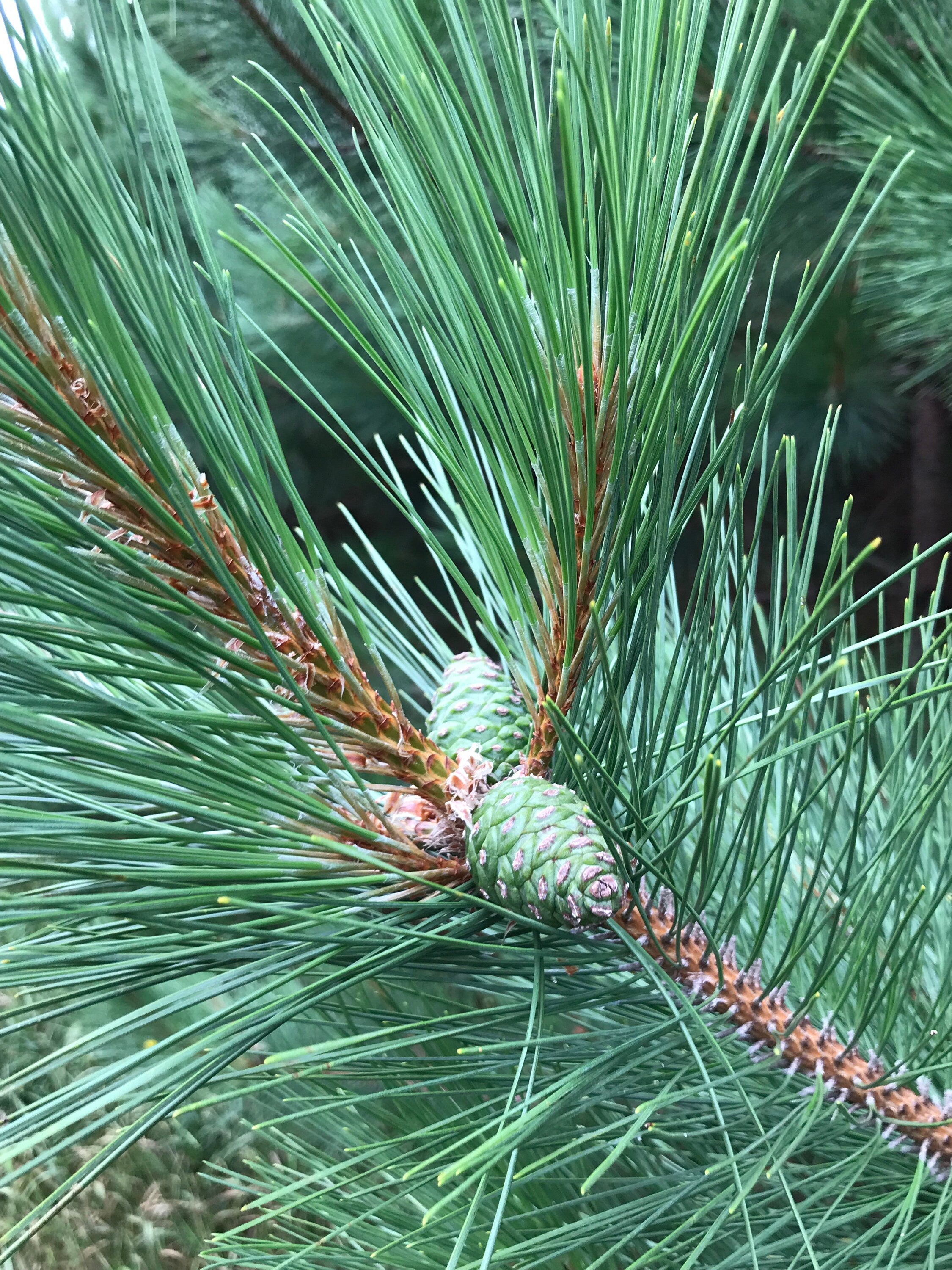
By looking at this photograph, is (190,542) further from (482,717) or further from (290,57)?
(290,57)

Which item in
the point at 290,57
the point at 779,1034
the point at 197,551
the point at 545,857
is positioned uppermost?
the point at 290,57

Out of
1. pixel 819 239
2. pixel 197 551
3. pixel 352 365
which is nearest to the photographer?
pixel 197 551

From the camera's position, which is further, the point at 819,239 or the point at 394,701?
the point at 819,239

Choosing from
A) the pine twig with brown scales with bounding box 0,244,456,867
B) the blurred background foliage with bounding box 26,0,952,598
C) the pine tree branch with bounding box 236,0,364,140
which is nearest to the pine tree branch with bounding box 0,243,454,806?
the pine twig with brown scales with bounding box 0,244,456,867

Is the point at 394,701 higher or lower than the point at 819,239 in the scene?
lower

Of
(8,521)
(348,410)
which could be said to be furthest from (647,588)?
(348,410)

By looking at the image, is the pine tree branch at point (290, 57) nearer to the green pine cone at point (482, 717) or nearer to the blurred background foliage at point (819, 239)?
the blurred background foliage at point (819, 239)

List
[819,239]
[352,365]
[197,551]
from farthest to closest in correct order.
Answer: [352,365] < [819,239] < [197,551]

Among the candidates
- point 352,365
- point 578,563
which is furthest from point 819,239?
point 578,563

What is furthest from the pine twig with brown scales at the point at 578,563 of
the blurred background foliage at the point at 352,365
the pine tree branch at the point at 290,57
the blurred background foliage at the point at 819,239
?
the pine tree branch at the point at 290,57
